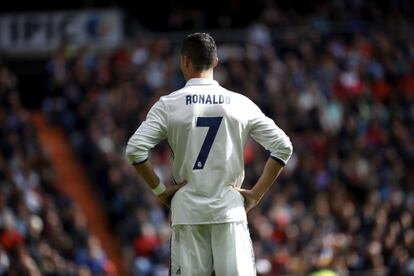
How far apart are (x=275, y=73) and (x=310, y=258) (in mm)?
6458

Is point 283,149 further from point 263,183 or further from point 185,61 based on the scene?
point 185,61

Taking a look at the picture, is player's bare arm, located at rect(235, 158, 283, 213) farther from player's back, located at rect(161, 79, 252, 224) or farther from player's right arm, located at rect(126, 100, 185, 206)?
player's right arm, located at rect(126, 100, 185, 206)

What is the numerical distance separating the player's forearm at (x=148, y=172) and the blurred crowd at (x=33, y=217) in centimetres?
869

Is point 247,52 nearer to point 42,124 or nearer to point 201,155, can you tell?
point 42,124

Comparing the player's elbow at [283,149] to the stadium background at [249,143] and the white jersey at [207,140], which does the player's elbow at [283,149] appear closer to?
the white jersey at [207,140]

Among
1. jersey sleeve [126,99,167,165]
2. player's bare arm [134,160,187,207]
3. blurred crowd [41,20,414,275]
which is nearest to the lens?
jersey sleeve [126,99,167,165]

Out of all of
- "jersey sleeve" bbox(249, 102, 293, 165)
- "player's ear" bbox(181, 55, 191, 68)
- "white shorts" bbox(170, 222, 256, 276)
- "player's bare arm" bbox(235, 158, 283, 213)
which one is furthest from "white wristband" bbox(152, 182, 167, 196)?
"player's ear" bbox(181, 55, 191, 68)

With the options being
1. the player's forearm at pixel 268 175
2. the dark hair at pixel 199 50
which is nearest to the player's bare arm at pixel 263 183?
the player's forearm at pixel 268 175

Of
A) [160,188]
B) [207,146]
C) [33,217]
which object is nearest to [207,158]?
[207,146]

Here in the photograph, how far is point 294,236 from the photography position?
1950 cm

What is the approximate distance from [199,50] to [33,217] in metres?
11.0

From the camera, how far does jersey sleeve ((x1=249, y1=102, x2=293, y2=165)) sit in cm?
731

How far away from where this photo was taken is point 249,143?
69.5ft

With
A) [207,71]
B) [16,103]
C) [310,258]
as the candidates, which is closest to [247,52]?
[16,103]
